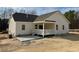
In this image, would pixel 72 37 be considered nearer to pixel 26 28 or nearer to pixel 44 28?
pixel 44 28

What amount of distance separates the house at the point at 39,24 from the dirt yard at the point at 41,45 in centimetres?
21

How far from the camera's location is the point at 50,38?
145 inches

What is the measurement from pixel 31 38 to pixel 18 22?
23.2 inches

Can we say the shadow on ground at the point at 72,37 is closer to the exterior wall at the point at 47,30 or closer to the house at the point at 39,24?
the house at the point at 39,24

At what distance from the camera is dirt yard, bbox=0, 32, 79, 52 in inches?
138

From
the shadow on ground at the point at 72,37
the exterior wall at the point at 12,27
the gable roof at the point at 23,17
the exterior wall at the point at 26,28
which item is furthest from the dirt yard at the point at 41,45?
the gable roof at the point at 23,17

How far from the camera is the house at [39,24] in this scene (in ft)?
12.1

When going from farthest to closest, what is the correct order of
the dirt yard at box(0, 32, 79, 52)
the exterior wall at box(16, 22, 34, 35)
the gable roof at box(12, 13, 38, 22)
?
the exterior wall at box(16, 22, 34, 35), the gable roof at box(12, 13, 38, 22), the dirt yard at box(0, 32, 79, 52)

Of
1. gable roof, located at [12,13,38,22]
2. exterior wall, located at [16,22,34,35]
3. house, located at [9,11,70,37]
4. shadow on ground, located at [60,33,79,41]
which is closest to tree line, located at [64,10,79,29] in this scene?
house, located at [9,11,70,37]

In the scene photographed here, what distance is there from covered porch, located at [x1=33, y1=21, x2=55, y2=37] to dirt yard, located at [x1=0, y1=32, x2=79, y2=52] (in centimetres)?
27

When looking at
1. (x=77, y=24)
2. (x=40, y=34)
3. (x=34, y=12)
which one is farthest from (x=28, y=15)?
(x=77, y=24)

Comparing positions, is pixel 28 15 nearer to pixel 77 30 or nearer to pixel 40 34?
pixel 40 34

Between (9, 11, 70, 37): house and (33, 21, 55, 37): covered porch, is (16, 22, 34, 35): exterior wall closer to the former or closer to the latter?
(9, 11, 70, 37): house

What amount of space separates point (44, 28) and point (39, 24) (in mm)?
201
